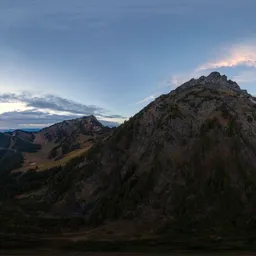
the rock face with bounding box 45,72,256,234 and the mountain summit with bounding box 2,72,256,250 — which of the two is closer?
the mountain summit with bounding box 2,72,256,250

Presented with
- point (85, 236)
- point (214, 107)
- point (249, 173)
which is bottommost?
point (85, 236)

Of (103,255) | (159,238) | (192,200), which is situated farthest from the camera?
(192,200)

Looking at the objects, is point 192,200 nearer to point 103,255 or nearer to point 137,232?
point 137,232

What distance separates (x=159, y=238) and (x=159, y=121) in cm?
6962

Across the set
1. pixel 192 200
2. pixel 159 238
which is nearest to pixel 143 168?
pixel 192 200

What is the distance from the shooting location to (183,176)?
554 ft

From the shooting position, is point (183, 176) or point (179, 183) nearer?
point (179, 183)

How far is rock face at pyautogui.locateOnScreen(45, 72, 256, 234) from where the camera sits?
154875 millimetres

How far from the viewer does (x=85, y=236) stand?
→ 143000 millimetres

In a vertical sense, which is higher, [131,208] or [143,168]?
[143,168]

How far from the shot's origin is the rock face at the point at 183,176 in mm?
154875

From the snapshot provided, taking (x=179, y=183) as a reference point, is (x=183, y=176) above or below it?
above

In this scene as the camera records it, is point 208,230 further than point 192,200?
No

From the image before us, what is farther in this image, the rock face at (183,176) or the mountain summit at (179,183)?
the rock face at (183,176)
